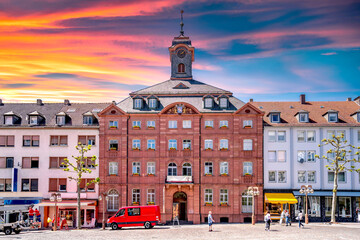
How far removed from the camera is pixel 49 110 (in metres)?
67.4

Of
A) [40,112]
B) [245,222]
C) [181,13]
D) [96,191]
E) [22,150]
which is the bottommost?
[245,222]

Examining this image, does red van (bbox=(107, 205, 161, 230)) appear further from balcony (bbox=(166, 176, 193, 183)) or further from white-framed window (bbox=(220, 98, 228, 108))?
white-framed window (bbox=(220, 98, 228, 108))

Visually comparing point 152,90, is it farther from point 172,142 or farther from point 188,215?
point 188,215

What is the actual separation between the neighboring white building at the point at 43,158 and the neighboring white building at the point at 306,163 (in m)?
23.3

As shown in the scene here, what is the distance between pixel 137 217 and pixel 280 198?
1929cm

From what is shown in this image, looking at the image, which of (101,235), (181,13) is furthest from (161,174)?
(181,13)

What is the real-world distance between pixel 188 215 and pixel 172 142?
9582mm

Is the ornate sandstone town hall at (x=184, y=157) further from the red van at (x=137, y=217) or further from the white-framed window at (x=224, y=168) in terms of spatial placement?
the red van at (x=137, y=217)

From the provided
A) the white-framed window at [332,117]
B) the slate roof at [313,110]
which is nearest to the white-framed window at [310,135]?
the slate roof at [313,110]

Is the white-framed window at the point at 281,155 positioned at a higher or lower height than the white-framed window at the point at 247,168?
higher

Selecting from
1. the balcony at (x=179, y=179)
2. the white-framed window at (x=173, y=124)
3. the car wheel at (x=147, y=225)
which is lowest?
the car wheel at (x=147, y=225)

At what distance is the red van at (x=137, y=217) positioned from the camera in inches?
2040

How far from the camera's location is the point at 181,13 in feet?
233

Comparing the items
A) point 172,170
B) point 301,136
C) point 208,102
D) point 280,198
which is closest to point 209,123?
point 208,102
